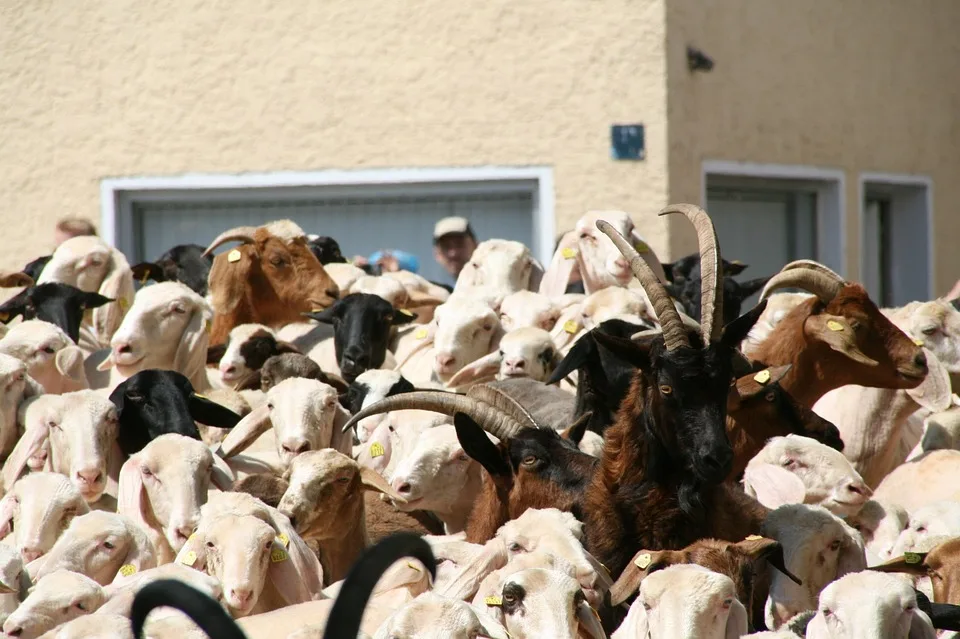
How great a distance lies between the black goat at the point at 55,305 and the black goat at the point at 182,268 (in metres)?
1.38

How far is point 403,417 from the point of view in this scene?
7773 mm

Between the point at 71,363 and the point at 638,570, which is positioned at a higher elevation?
the point at 71,363

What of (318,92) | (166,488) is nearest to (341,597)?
(166,488)

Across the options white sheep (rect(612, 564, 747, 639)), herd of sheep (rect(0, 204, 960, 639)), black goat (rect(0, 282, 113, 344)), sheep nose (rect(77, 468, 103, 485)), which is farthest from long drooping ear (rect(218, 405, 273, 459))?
white sheep (rect(612, 564, 747, 639))

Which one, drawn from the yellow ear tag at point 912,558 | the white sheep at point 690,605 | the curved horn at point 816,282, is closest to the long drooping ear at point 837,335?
the curved horn at point 816,282

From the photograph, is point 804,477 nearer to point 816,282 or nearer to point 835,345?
point 835,345

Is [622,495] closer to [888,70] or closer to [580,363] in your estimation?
[580,363]

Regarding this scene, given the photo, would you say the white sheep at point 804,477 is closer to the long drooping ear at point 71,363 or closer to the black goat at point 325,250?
the long drooping ear at point 71,363

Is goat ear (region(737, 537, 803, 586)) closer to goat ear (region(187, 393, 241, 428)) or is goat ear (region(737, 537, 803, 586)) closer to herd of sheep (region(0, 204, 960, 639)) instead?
herd of sheep (region(0, 204, 960, 639))

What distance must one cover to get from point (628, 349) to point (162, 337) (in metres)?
3.67

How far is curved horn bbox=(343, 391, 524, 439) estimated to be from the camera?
6.54m

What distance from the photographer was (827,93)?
14.6 meters

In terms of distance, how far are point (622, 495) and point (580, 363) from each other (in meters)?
1.54

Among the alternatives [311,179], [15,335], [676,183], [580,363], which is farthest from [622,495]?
[311,179]
